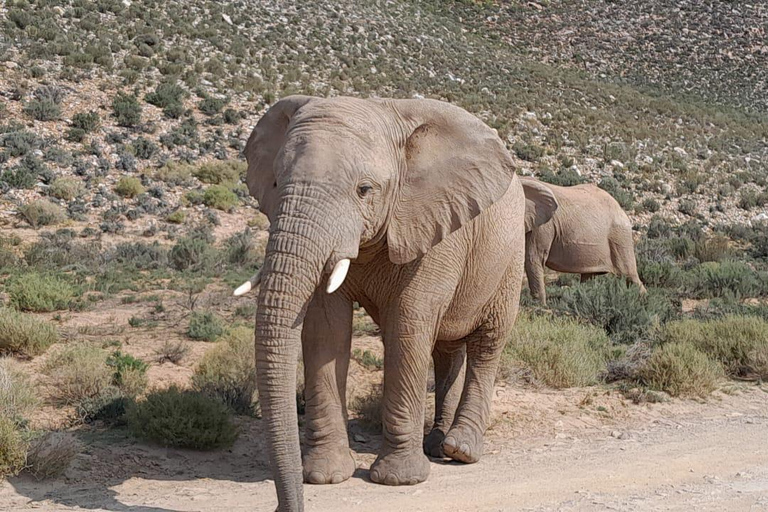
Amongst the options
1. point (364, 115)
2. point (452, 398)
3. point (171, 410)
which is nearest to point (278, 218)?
point (364, 115)

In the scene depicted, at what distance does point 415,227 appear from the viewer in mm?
5520

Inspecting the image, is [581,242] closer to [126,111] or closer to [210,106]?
[126,111]

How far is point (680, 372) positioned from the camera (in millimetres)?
8586

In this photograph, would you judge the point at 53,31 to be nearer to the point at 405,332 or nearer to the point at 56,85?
the point at 56,85

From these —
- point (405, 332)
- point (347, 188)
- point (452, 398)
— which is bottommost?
point (452, 398)

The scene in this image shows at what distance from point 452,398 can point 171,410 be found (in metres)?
2.31

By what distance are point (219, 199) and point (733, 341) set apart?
1536 centimetres

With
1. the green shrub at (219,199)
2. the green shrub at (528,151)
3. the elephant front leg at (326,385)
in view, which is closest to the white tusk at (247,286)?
the elephant front leg at (326,385)

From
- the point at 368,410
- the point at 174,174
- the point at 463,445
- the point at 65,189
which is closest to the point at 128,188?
the point at 65,189

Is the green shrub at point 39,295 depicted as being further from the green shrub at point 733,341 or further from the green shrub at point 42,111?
the green shrub at point 42,111

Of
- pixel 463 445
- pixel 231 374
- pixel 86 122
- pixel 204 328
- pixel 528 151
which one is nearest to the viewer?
pixel 463 445

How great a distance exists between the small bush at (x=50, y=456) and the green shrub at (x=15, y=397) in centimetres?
38

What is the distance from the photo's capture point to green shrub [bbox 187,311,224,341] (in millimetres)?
10148

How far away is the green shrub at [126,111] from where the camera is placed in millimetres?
25609
